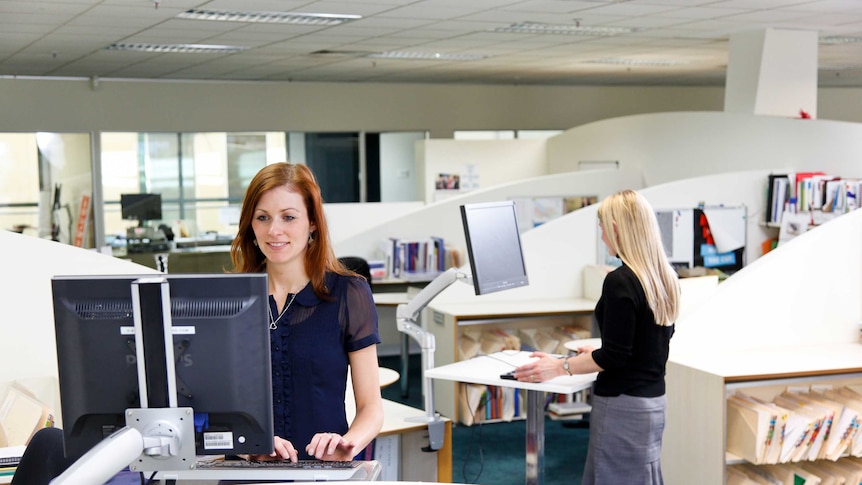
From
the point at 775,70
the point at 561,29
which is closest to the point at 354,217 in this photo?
the point at 561,29

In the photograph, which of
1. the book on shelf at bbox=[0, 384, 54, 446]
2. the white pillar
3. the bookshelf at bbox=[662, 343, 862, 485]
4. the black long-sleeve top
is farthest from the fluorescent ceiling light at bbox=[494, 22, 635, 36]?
the book on shelf at bbox=[0, 384, 54, 446]

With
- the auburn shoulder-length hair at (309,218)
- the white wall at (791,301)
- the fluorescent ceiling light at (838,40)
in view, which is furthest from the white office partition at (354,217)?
the auburn shoulder-length hair at (309,218)

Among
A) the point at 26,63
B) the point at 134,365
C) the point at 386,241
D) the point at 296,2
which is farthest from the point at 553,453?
the point at 26,63

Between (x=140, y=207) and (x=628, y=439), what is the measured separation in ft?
25.7

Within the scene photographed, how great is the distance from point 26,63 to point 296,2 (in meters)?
4.72

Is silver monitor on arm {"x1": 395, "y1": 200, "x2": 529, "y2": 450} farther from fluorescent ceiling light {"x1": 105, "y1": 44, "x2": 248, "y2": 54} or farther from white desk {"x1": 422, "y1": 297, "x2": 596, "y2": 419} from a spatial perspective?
fluorescent ceiling light {"x1": 105, "y1": 44, "x2": 248, "y2": 54}

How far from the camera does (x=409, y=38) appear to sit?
8.62m

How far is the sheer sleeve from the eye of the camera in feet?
7.81

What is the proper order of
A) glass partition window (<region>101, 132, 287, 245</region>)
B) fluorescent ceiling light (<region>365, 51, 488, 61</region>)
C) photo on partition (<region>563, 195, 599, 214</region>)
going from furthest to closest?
glass partition window (<region>101, 132, 287, 245</region>), fluorescent ceiling light (<region>365, 51, 488, 61</region>), photo on partition (<region>563, 195, 599, 214</region>)

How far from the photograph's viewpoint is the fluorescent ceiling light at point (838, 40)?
9.06 m

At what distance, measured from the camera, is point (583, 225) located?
6.52 m

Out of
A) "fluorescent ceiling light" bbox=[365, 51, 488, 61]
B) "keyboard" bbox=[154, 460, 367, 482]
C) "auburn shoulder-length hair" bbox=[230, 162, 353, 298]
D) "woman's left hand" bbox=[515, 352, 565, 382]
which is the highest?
"fluorescent ceiling light" bbox=[365, 51, 488, 61]

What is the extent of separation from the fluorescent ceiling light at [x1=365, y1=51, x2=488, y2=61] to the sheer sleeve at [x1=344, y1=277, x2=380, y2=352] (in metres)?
7.63

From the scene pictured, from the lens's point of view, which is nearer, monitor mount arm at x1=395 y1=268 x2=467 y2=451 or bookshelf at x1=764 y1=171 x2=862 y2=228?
monitor mount arm at x1=395 y1=268 x2=467 y2=451
